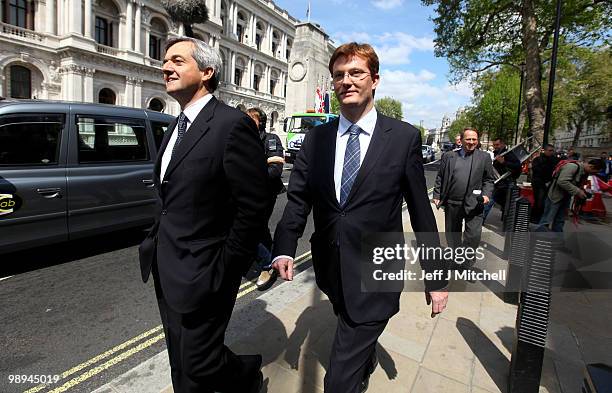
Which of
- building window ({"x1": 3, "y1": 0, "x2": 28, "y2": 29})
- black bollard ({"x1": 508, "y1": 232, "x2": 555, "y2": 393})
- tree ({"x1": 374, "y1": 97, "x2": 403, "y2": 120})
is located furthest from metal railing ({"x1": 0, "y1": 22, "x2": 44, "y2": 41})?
tree ({"x1": 374, "y1": 97, "x2": 403, "y2": 120})

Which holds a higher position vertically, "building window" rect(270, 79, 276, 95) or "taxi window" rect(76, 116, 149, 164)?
"building window" rect(270, 79, 276, 95)

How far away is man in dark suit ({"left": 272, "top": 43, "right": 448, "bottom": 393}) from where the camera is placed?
1842mm

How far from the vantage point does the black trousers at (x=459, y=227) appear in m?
4.71

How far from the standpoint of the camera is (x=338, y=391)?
1.82 meters

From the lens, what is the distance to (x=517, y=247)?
3783 millimetres

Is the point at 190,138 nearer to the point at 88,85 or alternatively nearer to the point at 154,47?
the point at 88,85

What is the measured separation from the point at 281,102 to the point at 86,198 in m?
54.4

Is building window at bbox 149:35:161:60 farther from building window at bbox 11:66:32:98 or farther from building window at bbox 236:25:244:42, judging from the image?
building window at bbox 236:25:244:42

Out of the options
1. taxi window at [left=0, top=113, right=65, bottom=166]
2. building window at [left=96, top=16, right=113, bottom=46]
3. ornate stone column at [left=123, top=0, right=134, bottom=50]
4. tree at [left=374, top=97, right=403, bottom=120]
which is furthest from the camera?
tree at [left=374, top=97, right=403, bottom=120]

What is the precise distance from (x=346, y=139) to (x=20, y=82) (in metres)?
33.2

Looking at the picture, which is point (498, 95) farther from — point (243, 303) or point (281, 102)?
point (243, 303)

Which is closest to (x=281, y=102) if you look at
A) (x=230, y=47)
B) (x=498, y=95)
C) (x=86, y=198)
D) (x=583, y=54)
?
(x=230, y=47)

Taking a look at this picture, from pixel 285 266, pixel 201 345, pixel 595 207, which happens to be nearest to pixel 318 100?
pixel 595 207

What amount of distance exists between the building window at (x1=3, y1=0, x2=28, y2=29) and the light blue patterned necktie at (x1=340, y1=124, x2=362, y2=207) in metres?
34.6
